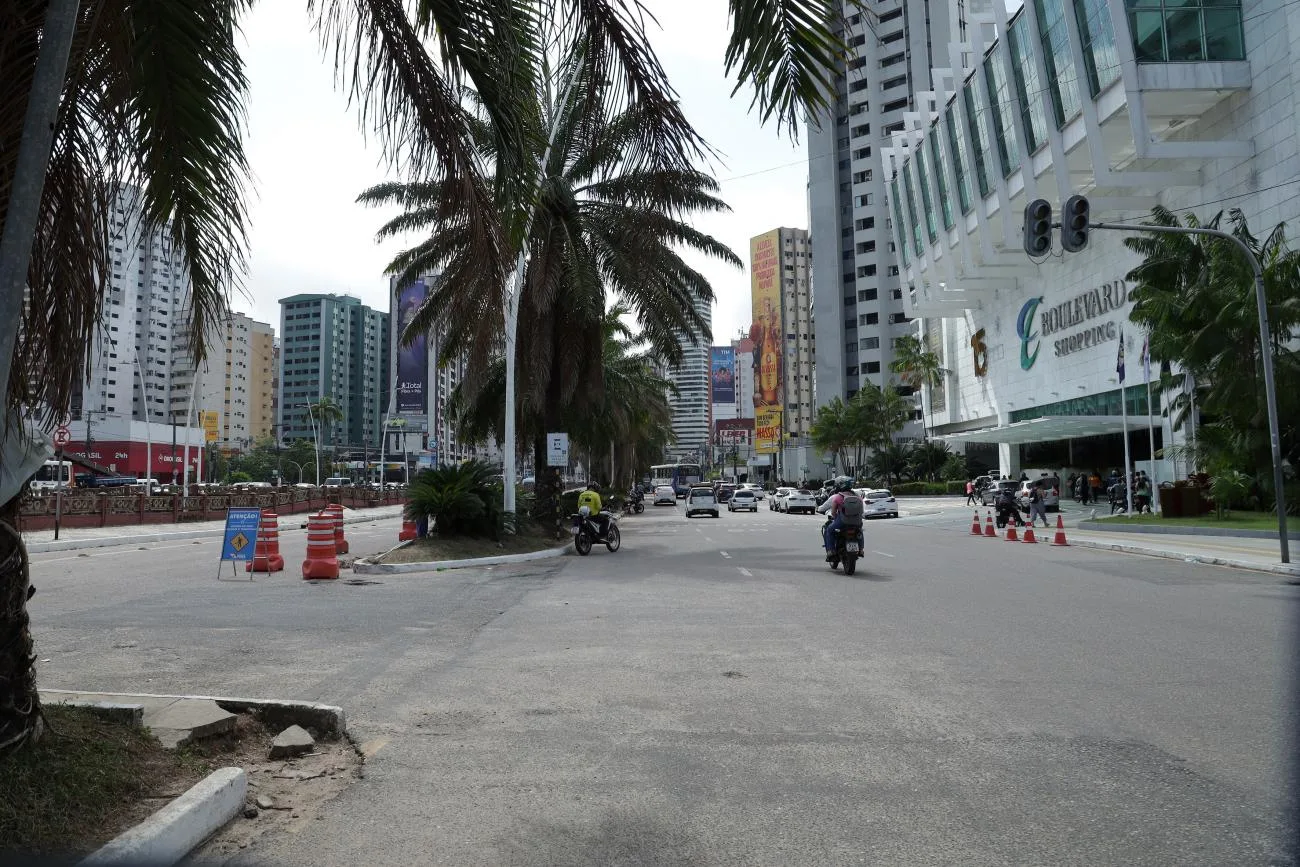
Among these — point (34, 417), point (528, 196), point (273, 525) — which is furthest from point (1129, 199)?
point (34, 417)

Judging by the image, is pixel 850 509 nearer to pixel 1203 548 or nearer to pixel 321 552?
pixel 321 552

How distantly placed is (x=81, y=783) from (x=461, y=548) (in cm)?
1568

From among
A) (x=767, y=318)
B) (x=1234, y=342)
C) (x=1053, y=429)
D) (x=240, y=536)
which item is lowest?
(x=240, y=536)

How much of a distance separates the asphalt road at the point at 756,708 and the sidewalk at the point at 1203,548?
2766mm

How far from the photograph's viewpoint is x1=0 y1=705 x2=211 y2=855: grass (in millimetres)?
3416

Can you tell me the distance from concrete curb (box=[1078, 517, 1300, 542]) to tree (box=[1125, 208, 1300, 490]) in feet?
10.1

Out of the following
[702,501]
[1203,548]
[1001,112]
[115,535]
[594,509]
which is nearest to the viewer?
[1203,548]

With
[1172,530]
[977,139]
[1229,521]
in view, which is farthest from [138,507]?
[977,139]

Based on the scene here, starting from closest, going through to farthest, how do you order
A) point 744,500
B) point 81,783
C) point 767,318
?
point 81,783, point 744,500, point 767,318

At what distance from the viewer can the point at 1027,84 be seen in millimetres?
45312

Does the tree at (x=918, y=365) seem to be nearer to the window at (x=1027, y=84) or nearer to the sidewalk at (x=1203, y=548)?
the window at (x=1027, y=84)

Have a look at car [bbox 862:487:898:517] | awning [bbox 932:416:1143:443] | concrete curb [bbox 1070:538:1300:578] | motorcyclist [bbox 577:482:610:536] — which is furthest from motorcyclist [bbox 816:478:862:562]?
awning [bbox 932:416:1143:443]

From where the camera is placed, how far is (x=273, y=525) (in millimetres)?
17344

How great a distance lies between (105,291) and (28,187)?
1.39 meters
